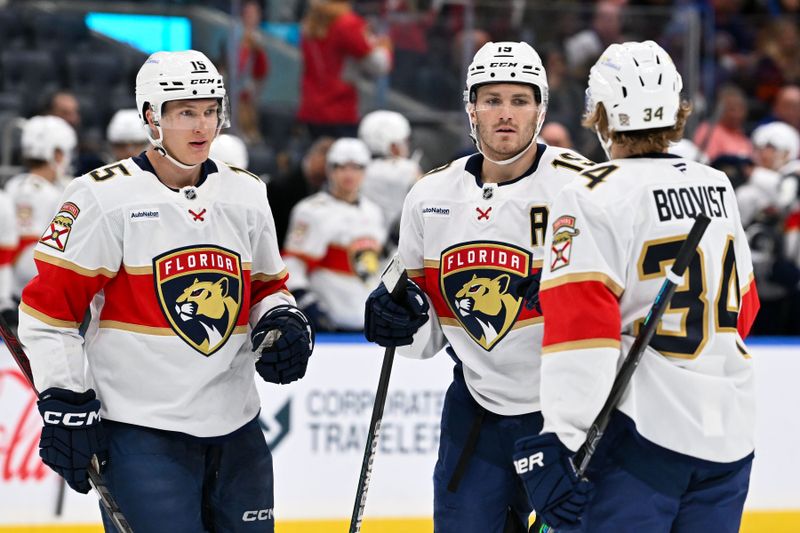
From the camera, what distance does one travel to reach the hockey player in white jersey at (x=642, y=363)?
9.04ft

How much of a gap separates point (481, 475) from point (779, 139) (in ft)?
18.5

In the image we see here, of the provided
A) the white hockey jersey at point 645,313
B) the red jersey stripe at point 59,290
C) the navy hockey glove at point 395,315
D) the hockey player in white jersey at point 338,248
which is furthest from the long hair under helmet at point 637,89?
the hockey player in white jersey at point 338,248

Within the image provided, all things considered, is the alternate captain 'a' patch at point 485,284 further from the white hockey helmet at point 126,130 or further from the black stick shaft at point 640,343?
the white hockey helmet at point 126,130

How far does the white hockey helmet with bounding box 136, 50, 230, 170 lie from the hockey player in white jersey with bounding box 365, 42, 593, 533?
630 mm

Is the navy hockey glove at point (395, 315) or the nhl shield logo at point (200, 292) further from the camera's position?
the navy hockey glove at point (395, 315)

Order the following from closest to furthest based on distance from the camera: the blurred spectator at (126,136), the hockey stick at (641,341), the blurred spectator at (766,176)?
the hockey stick at (641,341)
the blurred spectator at (126,136)
the blurred spectator at (766,176)

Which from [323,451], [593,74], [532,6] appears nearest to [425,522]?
[323,451]

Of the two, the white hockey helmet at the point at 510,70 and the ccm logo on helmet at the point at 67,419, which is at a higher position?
the white hockey helmet at the point at 510,70

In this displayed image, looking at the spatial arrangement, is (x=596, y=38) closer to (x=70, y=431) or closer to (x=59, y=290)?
(x=59, y=290)

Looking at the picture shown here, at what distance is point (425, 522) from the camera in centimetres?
543

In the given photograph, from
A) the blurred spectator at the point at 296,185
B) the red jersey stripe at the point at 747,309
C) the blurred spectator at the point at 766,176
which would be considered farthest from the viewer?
the blurred spectator at the point at 766,176

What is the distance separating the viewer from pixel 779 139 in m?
8.60

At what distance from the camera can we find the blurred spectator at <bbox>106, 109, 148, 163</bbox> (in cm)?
723

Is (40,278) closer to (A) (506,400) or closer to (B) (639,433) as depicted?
(A) (506,400)
